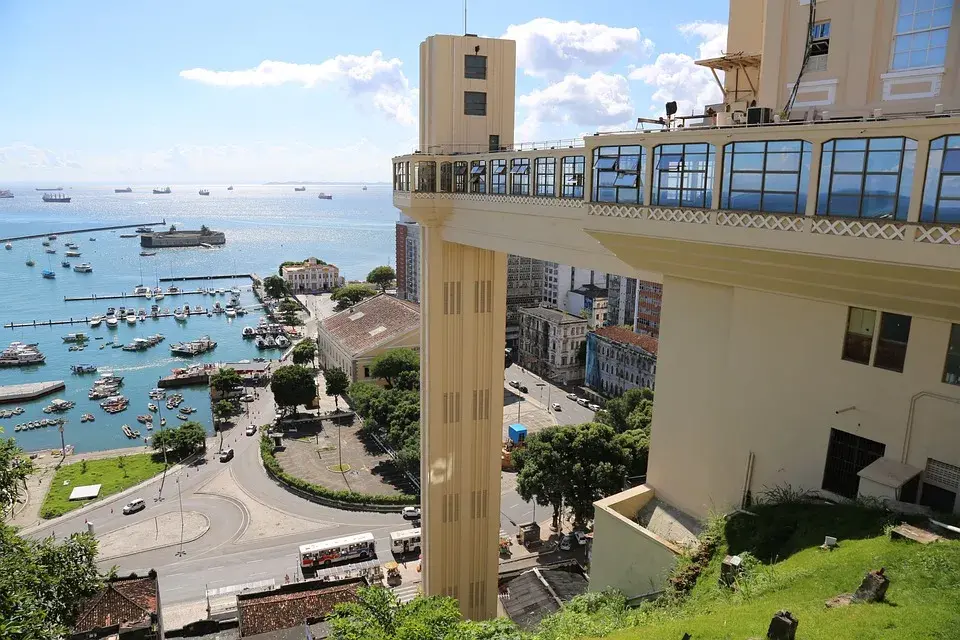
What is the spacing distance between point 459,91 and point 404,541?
79.5 feet

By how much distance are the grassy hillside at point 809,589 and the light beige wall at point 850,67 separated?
18.8 ft

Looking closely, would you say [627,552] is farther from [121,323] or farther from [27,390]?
[121,323]

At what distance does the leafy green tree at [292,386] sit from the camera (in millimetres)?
52844

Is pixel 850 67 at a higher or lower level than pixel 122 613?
higher

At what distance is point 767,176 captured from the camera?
→ 326 inches

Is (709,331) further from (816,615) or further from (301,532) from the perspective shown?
(301,532)

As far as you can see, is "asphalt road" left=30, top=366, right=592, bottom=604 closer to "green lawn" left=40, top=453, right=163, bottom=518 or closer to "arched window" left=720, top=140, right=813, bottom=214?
"green lawn" left=40, top=453, right=163, bottom=518

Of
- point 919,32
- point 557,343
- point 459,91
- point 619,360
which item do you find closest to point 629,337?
point 619,360

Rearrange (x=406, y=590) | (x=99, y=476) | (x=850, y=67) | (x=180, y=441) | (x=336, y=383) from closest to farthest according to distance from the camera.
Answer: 1. (x=850, y=67)
2. (x=406, y=590)
3. (x=99, y=476)
4. (x=180, y=441)
5. (x=336, y=383)

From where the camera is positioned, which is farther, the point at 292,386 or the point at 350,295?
the point at 350,295

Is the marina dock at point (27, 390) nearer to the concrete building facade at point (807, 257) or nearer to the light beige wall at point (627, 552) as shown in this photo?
the light beige wall at point (627, 552)

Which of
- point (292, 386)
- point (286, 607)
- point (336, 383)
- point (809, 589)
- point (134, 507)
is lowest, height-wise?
point (134, 507)

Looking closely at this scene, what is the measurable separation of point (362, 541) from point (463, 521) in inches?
585

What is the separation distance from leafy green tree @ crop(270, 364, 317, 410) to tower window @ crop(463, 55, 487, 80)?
39233 millimetres
